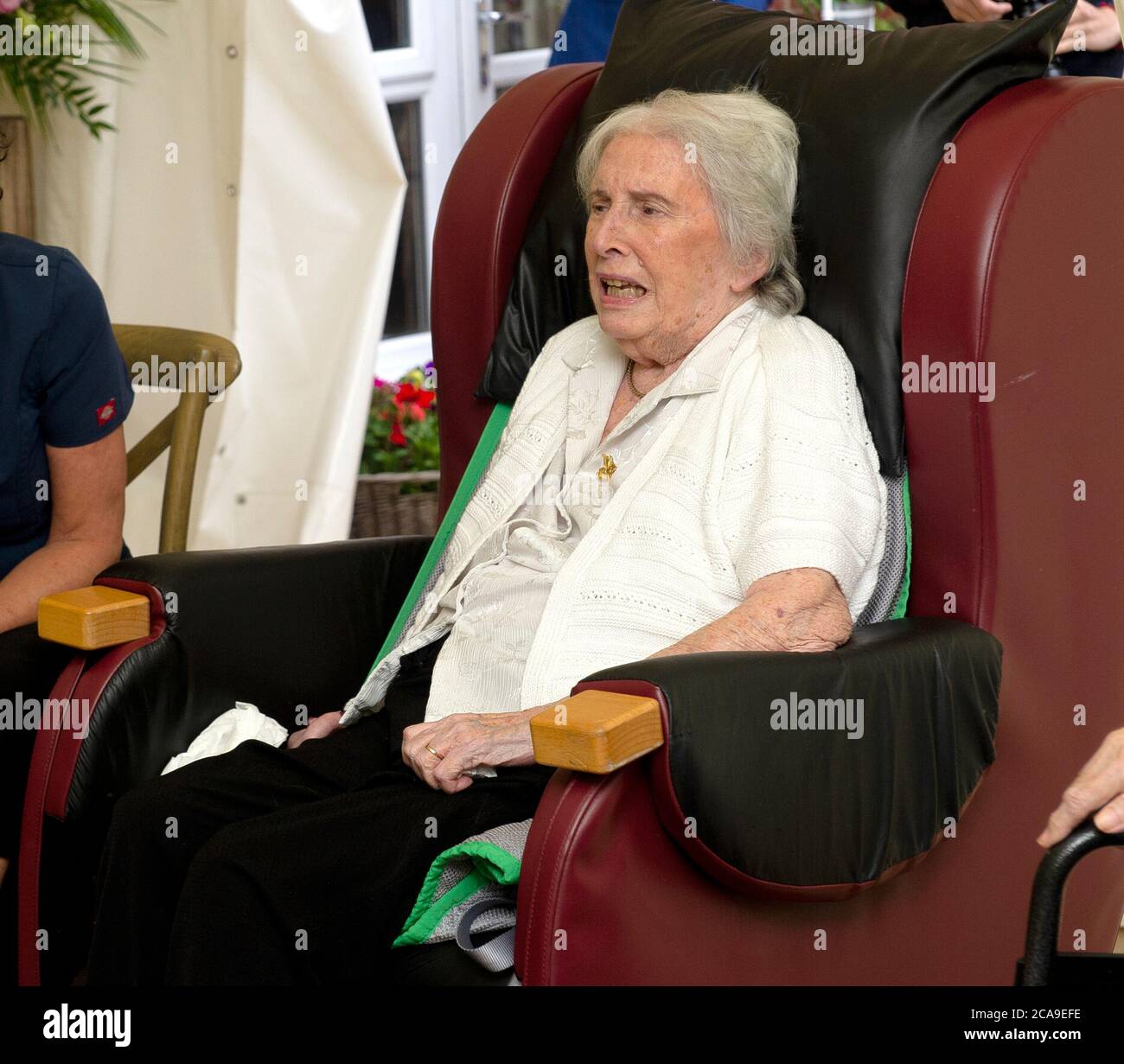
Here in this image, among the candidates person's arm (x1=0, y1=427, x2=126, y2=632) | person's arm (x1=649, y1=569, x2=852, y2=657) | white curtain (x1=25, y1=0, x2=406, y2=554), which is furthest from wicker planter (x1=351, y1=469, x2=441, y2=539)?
person's arm (x1=649, y1=569, x2=852, y2=657)

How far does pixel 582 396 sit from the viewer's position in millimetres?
2031

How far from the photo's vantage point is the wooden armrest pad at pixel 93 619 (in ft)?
6.08

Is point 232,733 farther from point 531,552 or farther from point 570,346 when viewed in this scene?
point 570,346

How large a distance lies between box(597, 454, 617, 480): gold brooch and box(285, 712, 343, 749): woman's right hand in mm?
456

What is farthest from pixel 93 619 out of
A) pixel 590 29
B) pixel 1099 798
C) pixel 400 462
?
pixel 590 29

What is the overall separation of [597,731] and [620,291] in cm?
73

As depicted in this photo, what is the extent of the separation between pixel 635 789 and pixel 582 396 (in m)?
0.72

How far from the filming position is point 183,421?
2.43 m

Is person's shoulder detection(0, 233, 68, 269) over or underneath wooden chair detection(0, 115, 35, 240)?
underneath

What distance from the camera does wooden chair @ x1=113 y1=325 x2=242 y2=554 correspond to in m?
2.42

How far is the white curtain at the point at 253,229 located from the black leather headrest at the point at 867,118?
1.34 m

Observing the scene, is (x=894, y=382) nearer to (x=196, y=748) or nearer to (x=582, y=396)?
(x=582, y=396)

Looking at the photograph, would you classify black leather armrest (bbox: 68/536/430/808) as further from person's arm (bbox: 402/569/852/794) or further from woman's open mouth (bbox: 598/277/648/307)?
woman's open mouth (bbox: 598/277/648/307)
